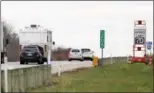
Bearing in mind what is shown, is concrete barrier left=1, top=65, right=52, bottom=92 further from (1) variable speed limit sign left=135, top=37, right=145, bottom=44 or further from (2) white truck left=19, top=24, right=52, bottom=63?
(2) white truck left=19, top=24, right=52, bottom=63

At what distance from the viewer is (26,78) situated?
18.0 meters

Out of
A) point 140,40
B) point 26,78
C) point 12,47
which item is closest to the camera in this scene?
point 26,78

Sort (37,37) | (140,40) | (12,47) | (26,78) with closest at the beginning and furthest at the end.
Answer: (26,78), (140,40), (37,37), (12,47)

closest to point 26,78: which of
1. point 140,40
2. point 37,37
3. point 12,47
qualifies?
point 140,40

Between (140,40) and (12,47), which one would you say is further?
(12,47)

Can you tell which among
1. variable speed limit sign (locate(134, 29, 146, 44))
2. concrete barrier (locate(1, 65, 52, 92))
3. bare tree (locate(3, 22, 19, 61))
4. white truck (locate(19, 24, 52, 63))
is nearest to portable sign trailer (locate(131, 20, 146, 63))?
variable speed limit sign (locate(134, 29, 146, 44))

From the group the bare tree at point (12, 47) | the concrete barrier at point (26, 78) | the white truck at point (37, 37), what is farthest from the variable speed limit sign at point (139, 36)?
the bare tree at point (12, 47)

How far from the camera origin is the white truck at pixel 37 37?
4434cm

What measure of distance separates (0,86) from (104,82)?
20.4ft

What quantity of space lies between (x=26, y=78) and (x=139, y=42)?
19.4m

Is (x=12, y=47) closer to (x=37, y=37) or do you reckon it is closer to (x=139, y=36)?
(x=37, y=37)

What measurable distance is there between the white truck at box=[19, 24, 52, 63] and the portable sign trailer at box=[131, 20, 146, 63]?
9680 millimetres

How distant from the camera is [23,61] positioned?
43.4 metres

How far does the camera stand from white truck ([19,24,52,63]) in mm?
44344
